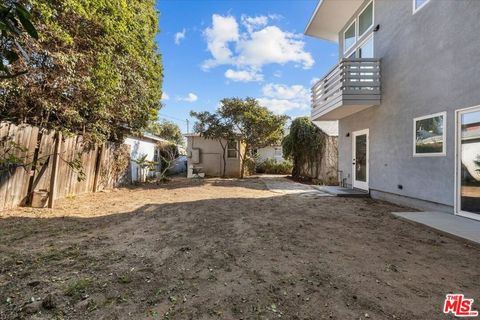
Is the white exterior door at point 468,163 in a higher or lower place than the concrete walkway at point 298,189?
higher

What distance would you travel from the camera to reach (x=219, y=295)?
7.74 feet

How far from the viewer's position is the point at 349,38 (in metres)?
10.2

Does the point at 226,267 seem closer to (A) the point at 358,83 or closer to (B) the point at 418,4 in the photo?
(A) the point at 358,83

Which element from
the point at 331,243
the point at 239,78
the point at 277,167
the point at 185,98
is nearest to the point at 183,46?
the point at 239,78

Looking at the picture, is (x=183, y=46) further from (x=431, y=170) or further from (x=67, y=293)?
(x=67, y=293)

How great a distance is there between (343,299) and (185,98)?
33496 millimetres

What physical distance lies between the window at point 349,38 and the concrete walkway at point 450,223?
291 inches

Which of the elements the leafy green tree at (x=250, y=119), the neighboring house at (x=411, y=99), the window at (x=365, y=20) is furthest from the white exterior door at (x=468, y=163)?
→ the leafy green tree at (x=250, y=119)

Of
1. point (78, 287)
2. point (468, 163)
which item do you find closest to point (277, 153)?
point (468, 163)

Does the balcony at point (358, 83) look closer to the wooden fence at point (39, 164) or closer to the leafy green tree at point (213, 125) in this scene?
the leafy green tree at point (213, 125)

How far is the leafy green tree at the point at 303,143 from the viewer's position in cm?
1407

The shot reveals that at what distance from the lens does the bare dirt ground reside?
7.11 ft

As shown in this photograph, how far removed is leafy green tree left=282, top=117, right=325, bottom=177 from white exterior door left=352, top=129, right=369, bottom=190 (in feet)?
13.8

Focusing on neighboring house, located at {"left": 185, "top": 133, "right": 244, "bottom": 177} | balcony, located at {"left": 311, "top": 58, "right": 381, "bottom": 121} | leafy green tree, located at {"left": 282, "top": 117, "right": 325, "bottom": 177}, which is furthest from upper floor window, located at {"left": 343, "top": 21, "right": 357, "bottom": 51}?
neighboring house, located at {"left": 185, "top": 133, "right": 244, "bottom": 177}
